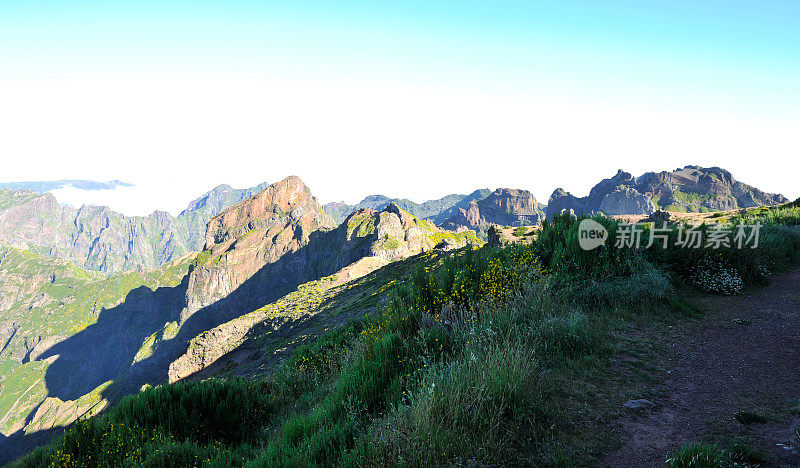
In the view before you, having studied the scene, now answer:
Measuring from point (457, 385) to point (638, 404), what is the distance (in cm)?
226

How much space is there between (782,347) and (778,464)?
4147 mm

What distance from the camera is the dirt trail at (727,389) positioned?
11.5 ft

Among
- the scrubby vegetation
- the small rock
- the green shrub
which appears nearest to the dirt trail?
the small rock

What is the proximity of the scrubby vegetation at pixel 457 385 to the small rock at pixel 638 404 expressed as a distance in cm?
39

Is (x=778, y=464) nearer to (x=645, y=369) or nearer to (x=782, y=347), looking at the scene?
(x=645, y=369)

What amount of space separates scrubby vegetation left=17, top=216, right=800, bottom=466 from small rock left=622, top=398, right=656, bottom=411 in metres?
0.39

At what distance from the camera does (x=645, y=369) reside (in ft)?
16.9

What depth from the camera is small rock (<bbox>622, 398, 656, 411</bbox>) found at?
415 cm

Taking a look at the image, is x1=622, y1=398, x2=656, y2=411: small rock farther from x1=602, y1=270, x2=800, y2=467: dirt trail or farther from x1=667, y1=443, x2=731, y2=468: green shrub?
x1=667, y1=443, x2=731, y2=468: green shrub

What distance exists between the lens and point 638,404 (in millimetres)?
4188

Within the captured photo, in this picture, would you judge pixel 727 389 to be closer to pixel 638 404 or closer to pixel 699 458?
pixel 638 404

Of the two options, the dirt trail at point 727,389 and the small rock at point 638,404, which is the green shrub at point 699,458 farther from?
the small rock at point 638,404

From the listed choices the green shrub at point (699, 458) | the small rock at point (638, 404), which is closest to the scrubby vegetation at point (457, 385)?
the green shrub at point (699, 458)

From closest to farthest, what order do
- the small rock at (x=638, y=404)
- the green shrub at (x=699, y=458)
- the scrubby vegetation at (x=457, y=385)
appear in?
the green shrub at (x=699, y=458) < the scrubby vegetation at (x=457, y=385) < the small rock at (x=638, y=404)
